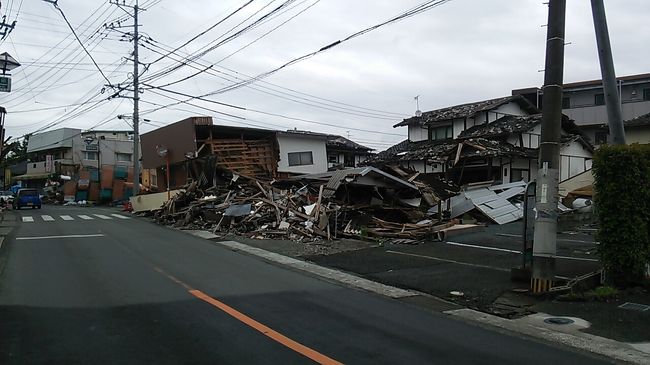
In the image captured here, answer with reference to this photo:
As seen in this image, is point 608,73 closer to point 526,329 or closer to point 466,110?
point 526,329

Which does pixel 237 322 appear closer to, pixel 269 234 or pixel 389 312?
pixel 389 312

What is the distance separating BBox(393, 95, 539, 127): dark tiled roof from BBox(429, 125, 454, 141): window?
31.3 inches

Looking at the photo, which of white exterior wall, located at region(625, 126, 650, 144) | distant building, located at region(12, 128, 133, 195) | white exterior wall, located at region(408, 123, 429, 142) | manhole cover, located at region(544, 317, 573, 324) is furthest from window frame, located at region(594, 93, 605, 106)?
distant building, located at region(12, 128, 133, 195)

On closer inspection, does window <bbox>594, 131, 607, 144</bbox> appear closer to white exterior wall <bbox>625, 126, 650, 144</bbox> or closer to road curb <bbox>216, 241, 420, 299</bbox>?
white exterior wall <bbox>625, 126, 650, 144</bbox>

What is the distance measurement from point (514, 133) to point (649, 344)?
24.4m

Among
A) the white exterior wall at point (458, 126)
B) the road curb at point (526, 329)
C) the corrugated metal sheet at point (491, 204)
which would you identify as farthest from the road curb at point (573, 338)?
the white exterior wall at point (458, 126)

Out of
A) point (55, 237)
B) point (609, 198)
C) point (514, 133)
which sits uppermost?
point (514, 133)

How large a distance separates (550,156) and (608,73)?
2590mm

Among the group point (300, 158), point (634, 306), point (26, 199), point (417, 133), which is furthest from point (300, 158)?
point (634, 306)

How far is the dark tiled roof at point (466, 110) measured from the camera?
1298 inches

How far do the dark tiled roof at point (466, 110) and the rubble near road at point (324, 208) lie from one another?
1015cm

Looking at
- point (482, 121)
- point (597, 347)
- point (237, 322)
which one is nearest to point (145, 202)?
point (482, 121)

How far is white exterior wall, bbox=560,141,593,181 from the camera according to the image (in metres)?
29.9

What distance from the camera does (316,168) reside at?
3631 cm
